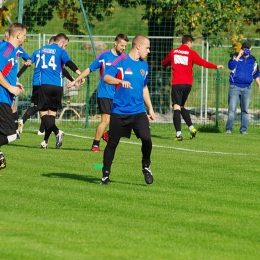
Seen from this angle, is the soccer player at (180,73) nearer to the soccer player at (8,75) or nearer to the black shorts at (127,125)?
the soccer player at (8,75)

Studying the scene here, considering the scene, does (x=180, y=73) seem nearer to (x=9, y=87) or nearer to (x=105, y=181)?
(x=9, y=87)

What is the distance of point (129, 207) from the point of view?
9508 millimetres

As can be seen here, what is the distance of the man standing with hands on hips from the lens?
21.8m

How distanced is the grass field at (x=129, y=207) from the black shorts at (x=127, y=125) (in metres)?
0.66

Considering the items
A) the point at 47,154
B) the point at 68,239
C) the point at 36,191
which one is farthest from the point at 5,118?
the point at 68,239

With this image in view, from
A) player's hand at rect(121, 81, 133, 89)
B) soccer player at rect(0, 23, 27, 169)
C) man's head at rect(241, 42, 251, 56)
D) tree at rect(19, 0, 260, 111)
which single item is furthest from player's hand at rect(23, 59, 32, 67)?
tree at rect(19, 0, 260, 111)

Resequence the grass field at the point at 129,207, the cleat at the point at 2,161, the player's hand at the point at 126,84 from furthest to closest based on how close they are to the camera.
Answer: the cleat at the point at 2,161 < the player's hand at the point at 126,84 < the grass field at the point at 129,207

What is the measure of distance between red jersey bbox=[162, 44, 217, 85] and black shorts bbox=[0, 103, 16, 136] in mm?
7714

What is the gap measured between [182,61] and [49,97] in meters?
3.97

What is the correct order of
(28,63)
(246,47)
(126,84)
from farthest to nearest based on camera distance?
(246,47) < (28,63) < (126,84)

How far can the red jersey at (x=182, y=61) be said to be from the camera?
19.3m

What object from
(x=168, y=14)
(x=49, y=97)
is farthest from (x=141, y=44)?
(x=168, y=14)

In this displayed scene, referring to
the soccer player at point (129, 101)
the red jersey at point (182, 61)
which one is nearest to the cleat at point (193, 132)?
the red jersey at point (182, 61)

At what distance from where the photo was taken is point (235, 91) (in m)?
22.0
